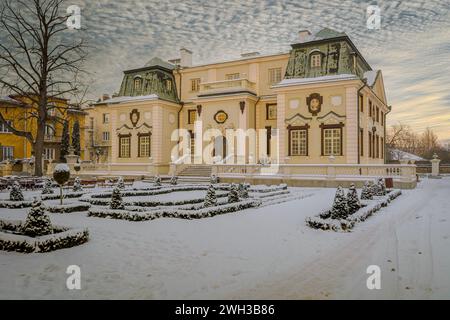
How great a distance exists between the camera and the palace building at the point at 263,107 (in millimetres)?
26172

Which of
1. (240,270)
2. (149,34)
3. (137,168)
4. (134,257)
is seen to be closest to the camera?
(240,270)

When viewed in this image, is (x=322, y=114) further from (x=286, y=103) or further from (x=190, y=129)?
(x=190, y=129)

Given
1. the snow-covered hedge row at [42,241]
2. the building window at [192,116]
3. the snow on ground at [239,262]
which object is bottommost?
the snow on ground at [239,262]

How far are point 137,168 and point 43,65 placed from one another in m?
11.4

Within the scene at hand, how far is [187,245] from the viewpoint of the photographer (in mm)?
7531

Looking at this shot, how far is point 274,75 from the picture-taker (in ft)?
103

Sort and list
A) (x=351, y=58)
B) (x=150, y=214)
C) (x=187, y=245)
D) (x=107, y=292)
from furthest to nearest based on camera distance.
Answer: (x=351, y=58), (x=150, y=214), (x=187, y=245), (x=107, y=292)

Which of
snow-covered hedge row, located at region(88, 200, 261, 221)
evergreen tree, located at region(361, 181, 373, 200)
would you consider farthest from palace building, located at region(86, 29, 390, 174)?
snow-covered hedge row, located at region(88, 200, 261, 221)

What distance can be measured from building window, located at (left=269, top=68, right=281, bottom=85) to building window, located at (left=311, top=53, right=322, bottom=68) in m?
4.36

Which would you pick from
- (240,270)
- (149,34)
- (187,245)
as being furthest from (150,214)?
(149,34)

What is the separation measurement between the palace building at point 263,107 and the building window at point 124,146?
103mm

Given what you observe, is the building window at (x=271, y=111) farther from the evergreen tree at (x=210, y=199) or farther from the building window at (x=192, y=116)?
the evergreen tree at (x=210, y=199)

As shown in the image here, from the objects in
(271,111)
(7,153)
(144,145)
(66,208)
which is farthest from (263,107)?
(7,153)

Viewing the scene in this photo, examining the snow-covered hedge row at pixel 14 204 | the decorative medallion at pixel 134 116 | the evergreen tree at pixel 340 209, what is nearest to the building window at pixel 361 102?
the evergreen tree at pixel 340 209
